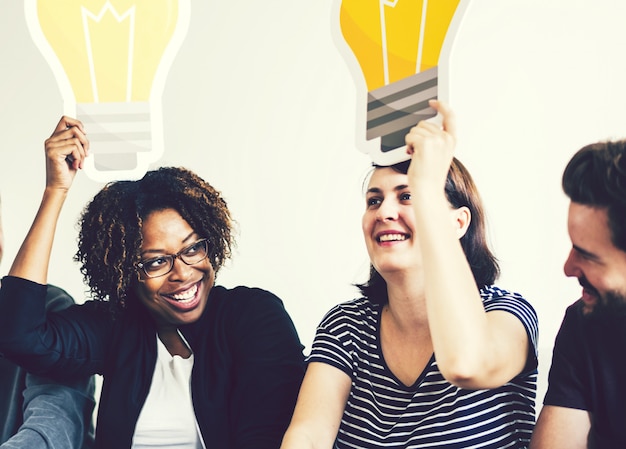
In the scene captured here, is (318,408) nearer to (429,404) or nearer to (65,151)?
(429,404)

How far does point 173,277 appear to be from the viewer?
160 cm

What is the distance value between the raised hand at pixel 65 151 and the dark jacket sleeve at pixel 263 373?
1.58 ft

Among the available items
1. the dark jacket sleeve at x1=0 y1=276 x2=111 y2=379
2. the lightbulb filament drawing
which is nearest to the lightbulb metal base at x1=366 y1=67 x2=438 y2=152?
the lightbulb filament drawing

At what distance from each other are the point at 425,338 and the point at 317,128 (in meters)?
1.13

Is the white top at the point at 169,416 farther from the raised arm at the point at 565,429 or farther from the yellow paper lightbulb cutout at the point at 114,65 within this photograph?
the raised arm at the point at 565,429

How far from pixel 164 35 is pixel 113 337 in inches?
28.3

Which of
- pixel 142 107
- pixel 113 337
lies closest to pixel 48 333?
pixel 113 337

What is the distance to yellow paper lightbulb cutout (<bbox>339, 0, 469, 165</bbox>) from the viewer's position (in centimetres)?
124

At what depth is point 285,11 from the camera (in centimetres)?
244

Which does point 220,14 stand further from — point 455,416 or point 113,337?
point 455,416

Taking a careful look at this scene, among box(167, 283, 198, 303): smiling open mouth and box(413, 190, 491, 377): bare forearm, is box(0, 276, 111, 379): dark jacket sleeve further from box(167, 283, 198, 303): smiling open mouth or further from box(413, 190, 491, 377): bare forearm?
box(413, 190, 491, 377): bare forearm

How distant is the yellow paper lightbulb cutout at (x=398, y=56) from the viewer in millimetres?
1244

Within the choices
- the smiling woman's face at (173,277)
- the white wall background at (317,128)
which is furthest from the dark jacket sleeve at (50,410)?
the white wall background at (317,128)

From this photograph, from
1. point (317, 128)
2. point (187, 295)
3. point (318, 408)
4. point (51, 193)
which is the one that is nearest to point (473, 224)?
point (318, 408)
